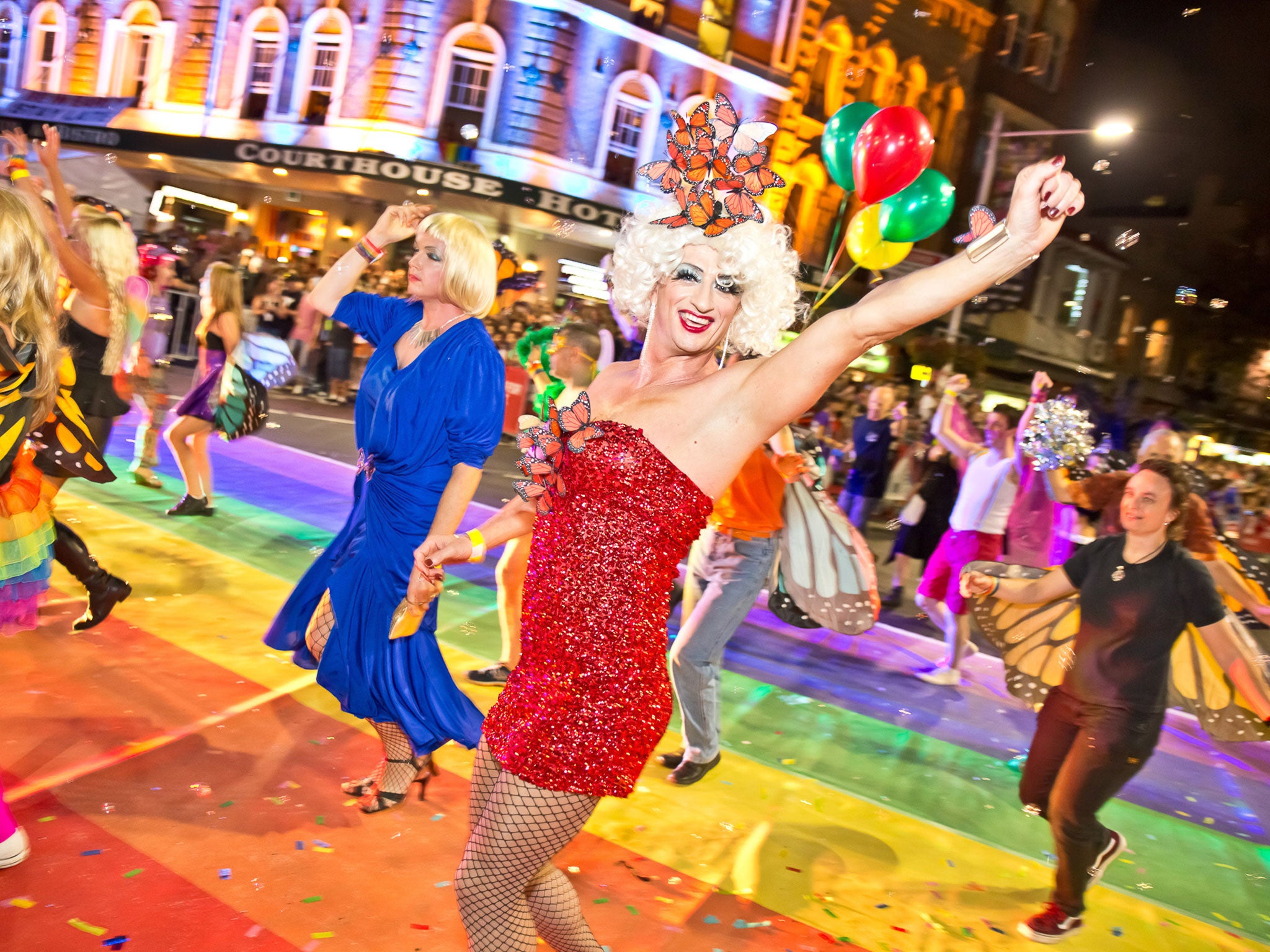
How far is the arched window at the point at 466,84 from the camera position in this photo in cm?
1838

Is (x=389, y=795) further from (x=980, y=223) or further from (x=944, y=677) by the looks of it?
(x=944, y=677)

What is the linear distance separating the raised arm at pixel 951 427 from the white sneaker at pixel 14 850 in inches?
227

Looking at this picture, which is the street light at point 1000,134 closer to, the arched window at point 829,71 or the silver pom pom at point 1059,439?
the arched window at point 829,71

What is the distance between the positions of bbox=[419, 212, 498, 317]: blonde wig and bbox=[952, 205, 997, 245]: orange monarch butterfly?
1.92 metres

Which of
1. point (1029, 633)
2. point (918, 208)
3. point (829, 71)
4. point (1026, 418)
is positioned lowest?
point (1029, 633)

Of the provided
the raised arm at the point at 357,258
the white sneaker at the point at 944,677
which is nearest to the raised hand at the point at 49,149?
the raised arm at the point at 357,258

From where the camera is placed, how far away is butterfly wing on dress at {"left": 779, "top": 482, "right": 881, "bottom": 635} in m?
4.32

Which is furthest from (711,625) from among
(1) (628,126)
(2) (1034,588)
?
(1) (628,126)

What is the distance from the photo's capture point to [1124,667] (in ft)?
10.9

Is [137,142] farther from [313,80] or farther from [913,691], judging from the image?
[913,691]

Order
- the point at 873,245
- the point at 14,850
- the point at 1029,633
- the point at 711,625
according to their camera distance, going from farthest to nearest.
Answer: the point at 873,245 → the point at 711,625 → the point at 1029,633 → the point at 14,850

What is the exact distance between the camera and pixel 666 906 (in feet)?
9.90

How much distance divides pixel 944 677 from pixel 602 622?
4771 millimetres

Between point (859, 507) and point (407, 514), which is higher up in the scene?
point (407, 514)
